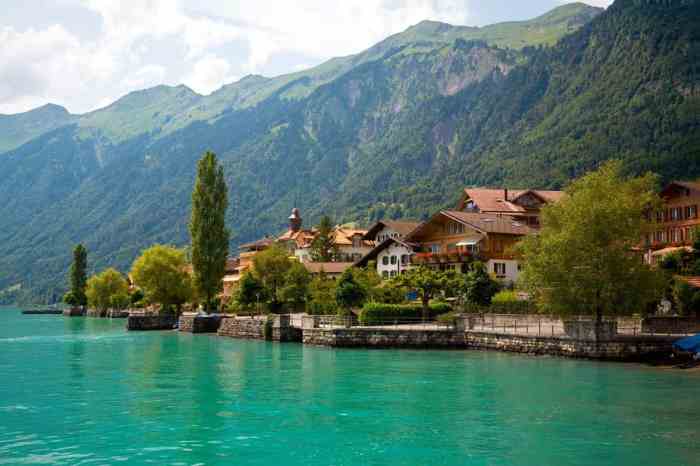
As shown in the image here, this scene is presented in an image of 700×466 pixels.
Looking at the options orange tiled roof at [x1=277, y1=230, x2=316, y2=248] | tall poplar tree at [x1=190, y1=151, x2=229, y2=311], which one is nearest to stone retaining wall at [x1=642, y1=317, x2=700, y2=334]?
tall poplar tree at [x1=190, y1=151, x2=229, y2=311]

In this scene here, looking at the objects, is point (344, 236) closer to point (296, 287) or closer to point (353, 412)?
point (296, 287)

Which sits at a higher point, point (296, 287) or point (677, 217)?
point (677, 217)

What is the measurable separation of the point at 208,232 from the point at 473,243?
33982 millimetres

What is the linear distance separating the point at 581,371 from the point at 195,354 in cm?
3097

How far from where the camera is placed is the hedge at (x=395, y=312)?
227 feet

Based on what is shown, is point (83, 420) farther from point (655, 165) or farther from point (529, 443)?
Answer: point (655, 165)

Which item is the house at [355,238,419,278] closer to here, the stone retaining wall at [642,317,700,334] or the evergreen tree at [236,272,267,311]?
the evergreen tree at [236,272,267,311]

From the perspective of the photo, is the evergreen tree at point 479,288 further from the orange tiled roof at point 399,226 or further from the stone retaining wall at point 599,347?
the orange tiled roof at point 399,226

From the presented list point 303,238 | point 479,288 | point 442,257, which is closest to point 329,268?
point 442,257

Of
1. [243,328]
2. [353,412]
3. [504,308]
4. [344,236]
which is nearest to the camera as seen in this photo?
[353,412]

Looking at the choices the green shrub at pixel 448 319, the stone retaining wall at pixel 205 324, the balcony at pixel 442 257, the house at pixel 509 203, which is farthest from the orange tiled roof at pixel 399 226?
the green shrub at pixel 448 319

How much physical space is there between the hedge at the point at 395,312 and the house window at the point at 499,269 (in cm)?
1402

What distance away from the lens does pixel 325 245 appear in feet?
456

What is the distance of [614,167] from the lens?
56.4m
